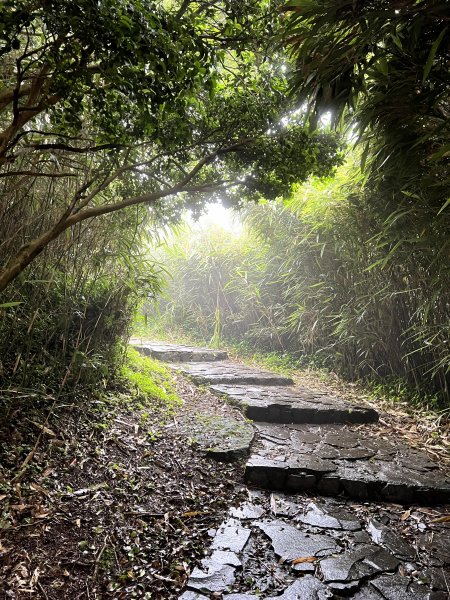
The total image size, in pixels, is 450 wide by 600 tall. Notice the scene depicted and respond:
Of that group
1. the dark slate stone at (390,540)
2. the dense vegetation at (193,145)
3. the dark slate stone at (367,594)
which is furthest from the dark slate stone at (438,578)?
the dense vegetation at (193,145)

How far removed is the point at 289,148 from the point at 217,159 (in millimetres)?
556

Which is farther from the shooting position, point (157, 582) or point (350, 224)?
point (350, 224)

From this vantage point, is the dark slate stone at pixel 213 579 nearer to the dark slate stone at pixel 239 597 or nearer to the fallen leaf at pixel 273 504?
the dark slate stone at pixel 239 597

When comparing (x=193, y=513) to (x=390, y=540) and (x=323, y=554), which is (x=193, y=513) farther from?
(x=390, y=540)

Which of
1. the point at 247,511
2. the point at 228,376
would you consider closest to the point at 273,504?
the point at 247,511

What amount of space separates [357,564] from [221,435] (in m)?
1.45

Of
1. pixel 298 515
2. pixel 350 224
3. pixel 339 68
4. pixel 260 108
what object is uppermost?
pixel 339 68

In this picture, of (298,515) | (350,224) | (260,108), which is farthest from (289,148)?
(298,515)

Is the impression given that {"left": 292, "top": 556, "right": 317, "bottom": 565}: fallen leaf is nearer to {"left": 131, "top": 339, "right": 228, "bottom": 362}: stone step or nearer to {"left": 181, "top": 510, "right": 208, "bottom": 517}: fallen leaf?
{"left": 181, "top": 510, "right": 208, "bottom": 517}: fallen leaf

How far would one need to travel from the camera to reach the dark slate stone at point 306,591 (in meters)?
1.54

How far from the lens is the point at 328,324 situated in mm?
5203

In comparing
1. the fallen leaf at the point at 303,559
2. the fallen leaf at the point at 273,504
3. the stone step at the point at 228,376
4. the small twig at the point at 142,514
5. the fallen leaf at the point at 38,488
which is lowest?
the fallen leaf at the point at 273,504

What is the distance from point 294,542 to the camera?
1920 mm

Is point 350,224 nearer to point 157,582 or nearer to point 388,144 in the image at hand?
point 388,144
